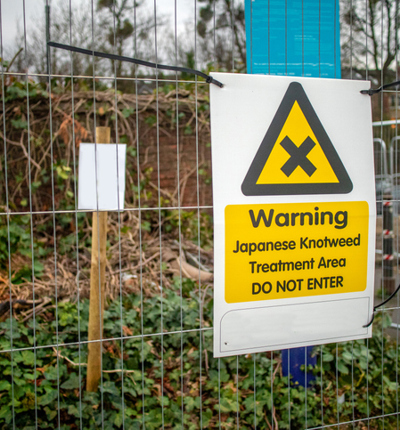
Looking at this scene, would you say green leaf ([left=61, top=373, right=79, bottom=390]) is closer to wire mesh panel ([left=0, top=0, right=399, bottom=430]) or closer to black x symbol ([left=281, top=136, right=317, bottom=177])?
wire mesh panel ([left=0, top=0, right=399, bottom=430])

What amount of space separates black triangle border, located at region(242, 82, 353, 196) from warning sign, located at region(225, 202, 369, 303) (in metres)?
0.06

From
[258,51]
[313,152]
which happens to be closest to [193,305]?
[313,152]

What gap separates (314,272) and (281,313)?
24 centimetres

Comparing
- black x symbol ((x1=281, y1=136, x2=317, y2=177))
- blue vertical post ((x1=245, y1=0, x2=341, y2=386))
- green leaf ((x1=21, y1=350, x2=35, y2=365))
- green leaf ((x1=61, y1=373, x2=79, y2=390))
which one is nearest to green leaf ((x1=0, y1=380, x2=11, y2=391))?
green leaf ((x1=21, y1=350, x2=35, y2=365))

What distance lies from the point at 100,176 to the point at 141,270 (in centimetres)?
46

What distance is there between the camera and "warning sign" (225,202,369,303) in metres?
1.80

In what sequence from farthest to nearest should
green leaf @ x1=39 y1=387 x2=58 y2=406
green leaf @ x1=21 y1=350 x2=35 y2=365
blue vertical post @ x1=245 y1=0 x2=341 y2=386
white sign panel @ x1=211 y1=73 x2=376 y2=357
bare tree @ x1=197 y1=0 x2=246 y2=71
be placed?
bare tree @ x1=197 y1=0 x2=246 y2=71 → green leaf @ x1=21 y1=350 x2=35 y2=365 → green leaf @ x1=39 y1=387 x2=58 y2=406 → blue vertical post @ x1=245 y1=0 x2=341 y2=386 → white sign panel @ x1=211 y1=73 x2=376 y2=357

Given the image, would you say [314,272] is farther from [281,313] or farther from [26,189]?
[26,189]

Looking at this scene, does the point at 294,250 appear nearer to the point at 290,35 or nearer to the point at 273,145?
the point at 273,145

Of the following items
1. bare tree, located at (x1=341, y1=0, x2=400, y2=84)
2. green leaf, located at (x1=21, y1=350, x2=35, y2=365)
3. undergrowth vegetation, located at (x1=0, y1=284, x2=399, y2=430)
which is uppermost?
bare tree, located at (x1=341, y1=0, x2=400, y2=84)

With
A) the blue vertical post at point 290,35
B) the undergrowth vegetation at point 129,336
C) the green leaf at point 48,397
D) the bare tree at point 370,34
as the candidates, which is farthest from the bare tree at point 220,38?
the green leaf at point 48,397

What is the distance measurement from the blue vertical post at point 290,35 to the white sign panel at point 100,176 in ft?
2.78

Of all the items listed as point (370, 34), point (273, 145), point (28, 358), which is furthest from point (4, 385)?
point (370, 34)

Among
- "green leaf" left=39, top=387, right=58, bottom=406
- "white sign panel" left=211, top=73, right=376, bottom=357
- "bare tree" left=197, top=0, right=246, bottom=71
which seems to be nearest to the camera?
"white sign panel" left=211, top=73, right=376, bottom=357
